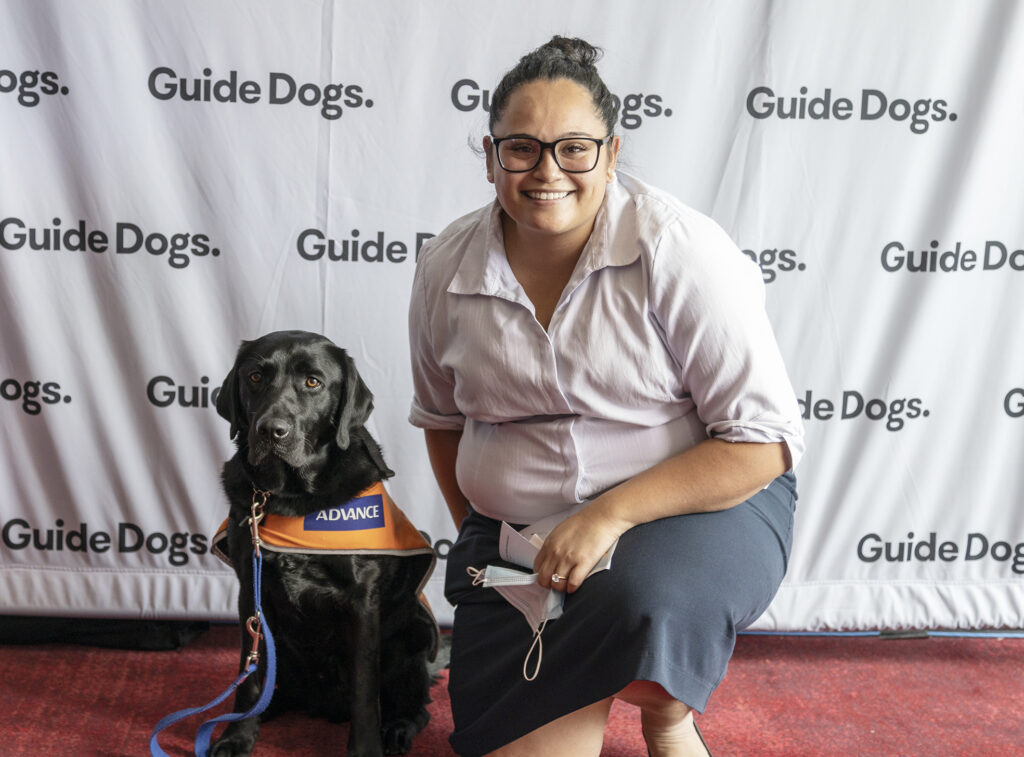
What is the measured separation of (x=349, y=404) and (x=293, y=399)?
11 cm

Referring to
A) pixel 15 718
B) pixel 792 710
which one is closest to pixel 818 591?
pixel 792 710

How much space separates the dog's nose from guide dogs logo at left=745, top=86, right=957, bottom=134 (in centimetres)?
129

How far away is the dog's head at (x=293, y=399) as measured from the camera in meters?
1.66

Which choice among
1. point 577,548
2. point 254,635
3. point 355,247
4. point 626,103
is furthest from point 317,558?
point 626,103

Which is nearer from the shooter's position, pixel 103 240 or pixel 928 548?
pixel 103 240

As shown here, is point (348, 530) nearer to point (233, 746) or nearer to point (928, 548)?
point (233, 746)

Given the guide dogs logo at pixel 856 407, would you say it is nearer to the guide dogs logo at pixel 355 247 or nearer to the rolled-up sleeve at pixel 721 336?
the rolled-up sleeve at pixel 721 336

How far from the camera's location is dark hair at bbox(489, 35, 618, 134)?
1.44m

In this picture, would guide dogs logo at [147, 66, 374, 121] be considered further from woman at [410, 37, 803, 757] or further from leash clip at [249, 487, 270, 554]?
leash clip at [249, 487, 270, 554]

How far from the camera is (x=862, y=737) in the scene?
6.27 ft

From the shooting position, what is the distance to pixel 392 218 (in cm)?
219

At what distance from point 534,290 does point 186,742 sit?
1137mm

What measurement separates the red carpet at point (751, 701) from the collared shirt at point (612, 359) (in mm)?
658

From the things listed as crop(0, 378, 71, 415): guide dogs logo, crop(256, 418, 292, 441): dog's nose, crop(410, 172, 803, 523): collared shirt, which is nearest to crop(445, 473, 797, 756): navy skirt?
crop(410, 172, 803, 523): collared shirt
